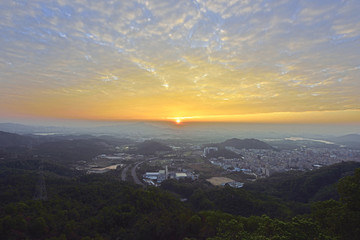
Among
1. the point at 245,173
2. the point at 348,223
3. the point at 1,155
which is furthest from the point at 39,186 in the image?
the point at 245,173

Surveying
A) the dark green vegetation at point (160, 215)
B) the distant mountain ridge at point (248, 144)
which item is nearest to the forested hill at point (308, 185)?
the dark green vegetation at point (160, 215)

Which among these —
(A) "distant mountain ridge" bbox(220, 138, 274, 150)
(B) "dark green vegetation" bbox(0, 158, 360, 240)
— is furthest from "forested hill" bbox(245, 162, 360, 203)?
(A) "distant mountain ridge" bbox(220, 138, 274, 150)

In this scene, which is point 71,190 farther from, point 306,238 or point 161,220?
point 306,238

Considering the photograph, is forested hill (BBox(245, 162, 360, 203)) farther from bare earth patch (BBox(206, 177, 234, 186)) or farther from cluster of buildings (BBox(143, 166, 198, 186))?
cluster of buildings (BBox(143, 166, 198, 186))

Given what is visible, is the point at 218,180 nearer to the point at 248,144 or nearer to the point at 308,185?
the point at 308,185

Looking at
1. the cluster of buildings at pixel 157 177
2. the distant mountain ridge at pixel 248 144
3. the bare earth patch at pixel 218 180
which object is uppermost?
the distant mountain ridge at pixel 248 144

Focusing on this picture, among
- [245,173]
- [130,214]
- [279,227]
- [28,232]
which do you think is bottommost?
[245,173]

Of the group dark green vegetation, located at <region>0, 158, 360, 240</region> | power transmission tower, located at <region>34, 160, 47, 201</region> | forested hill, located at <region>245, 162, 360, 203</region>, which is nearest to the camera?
dark green vegetation, located at <region>0, 158, 360, 240</region>

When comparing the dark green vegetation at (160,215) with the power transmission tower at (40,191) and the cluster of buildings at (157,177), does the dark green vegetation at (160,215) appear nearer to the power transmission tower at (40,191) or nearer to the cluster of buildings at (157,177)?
the power transmission tower at (40,191)
